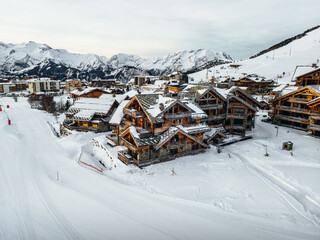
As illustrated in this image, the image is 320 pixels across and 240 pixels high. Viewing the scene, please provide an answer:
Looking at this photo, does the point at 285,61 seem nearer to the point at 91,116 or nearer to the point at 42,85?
the point at 91,116

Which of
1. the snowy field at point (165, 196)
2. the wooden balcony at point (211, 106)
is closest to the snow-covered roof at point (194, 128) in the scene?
the snowy field at point (165, 196)

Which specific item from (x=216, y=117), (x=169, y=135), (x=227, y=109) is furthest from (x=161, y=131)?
(x=227, y=109)

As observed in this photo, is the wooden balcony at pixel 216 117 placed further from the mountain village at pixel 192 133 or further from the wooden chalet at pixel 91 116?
the wooden chalet at pixel 91 116

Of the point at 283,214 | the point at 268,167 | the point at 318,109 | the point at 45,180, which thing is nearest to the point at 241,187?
the point at 283,214

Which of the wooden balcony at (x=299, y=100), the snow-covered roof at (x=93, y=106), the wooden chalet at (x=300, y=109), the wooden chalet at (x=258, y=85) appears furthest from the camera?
the wooden chalet at (x=258, y=85)

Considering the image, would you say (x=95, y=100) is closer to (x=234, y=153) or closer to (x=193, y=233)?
(x=234, y=153)

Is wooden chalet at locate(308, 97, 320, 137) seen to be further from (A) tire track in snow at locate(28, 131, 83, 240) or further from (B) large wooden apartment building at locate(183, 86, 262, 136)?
(A) tire track in snow at locate(28, 131, 83, 240)
